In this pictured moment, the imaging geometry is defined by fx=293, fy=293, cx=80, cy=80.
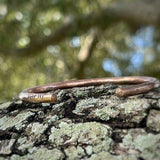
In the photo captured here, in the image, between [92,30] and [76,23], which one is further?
[92,30]

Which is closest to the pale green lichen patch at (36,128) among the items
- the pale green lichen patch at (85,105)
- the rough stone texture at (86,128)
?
the rough stone texture at (86,128)

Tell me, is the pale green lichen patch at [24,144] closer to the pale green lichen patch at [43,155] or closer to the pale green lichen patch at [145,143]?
the pale green lichen patch at [43,155]

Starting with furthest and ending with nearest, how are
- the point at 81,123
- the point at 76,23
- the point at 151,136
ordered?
the point at 76,23
the point at 81,123
the point at 151,136

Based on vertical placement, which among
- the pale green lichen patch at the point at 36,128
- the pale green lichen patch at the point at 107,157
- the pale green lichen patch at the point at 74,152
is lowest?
the pale green lichen patch at the point at 107,157

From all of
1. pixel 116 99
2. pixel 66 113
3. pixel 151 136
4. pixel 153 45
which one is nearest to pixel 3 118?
pixel 66 113

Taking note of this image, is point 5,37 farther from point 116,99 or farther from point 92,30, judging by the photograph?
point 116,99

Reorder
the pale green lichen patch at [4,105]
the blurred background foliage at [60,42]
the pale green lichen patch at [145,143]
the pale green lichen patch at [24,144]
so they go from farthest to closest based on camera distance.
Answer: the blurred background foliage at [60,42] < the pale green lichen patch at [4,105] < the pale green lichen patch at [24,144] < the pale green lichen patch at [145,143]

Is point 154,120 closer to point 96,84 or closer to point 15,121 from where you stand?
point 96,84
